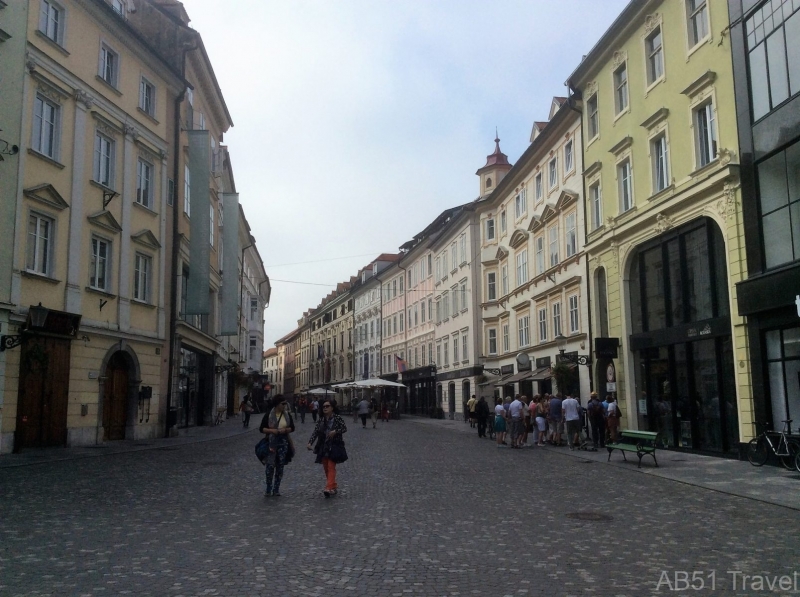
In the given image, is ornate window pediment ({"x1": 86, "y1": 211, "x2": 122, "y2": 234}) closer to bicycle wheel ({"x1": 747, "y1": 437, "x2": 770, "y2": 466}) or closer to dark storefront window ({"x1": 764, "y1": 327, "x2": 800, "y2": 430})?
dark storefront window ({"x1": 764, "y1": 327, "x2": 800, "y2": 430})

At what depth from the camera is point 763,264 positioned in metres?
17.4

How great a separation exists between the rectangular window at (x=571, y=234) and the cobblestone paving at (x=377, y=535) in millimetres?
16742

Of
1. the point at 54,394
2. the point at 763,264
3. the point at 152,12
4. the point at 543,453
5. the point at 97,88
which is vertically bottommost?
the point at 543,453

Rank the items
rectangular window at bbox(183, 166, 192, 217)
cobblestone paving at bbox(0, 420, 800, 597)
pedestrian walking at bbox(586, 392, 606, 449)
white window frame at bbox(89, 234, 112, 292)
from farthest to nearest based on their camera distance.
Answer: rectangular window at bbox(183, 166, 192, 217) < white window frame at bbox(89, 234, 112, 292) < pedestrian walking at bbox(586, 392, 606, 449) < cobblestone paving at bbox(0, 420, 800, 597)

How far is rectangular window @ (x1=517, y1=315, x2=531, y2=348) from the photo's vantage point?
38406 millimetres

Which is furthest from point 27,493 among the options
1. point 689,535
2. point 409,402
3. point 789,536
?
point 409,402

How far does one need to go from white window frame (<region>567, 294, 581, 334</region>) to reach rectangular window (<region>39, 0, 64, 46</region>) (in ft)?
69.3

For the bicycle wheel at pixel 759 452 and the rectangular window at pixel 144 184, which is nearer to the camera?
the bicycle wheel at pixel 759 452

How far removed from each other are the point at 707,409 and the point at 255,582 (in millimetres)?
17050

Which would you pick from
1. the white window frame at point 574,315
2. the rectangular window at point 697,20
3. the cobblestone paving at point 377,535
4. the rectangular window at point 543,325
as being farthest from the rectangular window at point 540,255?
the cobblestone paving at point 377,535

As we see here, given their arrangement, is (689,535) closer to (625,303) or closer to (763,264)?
(763,264)

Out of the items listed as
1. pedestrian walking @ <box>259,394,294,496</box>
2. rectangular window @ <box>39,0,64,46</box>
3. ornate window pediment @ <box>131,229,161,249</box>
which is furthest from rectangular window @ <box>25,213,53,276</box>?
pedestrian walking @ <box>259,394,294,496</box>

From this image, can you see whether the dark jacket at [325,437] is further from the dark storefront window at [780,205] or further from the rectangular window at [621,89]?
the rectangular window at [621,89]

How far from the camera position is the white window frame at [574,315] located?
30438 mm
